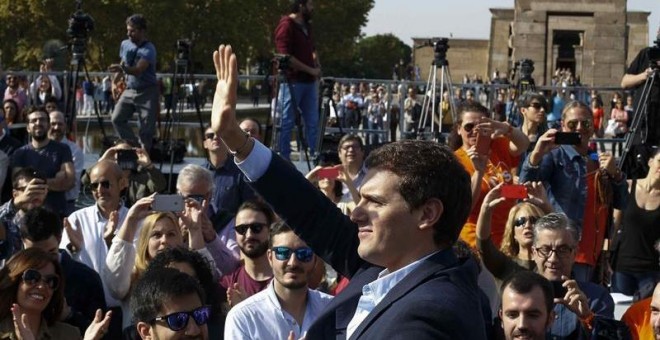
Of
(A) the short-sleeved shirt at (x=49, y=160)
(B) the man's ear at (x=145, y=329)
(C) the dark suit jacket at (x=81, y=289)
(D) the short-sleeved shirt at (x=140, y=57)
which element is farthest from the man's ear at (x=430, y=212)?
(D) the short-sleeved shirt at (x=140, y=57)

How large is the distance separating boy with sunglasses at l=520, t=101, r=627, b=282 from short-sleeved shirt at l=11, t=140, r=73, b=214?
4.06 metres

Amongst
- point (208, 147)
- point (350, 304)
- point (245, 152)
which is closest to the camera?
point (350, 304)

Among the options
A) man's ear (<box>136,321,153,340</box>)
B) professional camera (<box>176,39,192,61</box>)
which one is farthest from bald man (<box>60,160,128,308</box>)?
professional camera (<box>176,39,192,61</box>)

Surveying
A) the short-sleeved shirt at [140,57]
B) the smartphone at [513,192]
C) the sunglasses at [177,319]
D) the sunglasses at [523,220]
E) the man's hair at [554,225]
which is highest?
the short-sleeved shirt at [140,57]

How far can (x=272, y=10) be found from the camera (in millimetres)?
66500

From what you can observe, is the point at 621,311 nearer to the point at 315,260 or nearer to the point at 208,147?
the point at 315,260

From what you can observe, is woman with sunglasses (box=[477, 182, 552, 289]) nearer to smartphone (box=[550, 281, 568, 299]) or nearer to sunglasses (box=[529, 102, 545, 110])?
smartphone (box=[550, 281, 568, 299])

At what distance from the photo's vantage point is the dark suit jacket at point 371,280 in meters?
3.57

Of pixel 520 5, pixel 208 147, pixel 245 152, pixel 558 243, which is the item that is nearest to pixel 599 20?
pixel 520 5

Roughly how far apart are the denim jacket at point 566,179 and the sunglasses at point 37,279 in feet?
11.8

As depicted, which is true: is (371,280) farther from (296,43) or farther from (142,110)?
(142,110)

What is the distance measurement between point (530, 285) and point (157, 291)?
174 centimetres

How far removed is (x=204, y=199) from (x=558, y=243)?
8.62 ft

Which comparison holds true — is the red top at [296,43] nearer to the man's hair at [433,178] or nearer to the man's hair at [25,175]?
the man's hair at [25,175]
